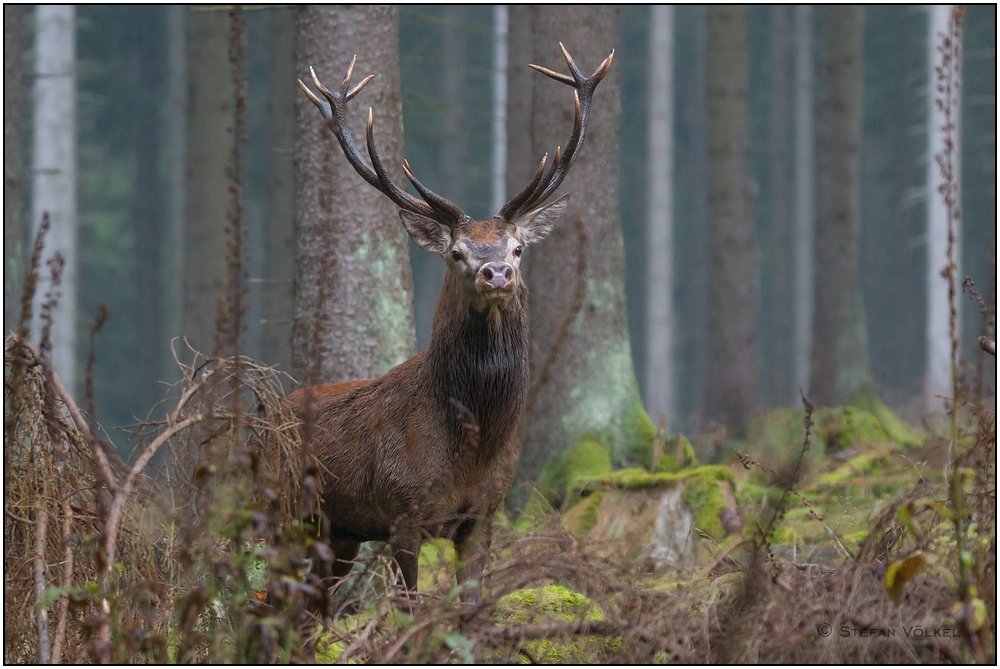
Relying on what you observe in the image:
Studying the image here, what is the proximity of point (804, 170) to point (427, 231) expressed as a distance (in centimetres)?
2076

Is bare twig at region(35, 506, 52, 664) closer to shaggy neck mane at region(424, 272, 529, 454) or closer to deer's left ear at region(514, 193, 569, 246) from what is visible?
shaggy neck mane at region(424, 272, 529, 454)

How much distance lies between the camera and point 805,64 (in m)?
25.6

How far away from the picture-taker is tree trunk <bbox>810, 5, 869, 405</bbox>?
14.9m

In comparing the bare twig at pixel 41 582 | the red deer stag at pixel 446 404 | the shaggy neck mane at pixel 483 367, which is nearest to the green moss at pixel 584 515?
the red deer stag at pixel 446 404

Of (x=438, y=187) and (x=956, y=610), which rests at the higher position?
(x=438, y=187)

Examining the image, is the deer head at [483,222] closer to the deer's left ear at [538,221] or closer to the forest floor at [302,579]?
the deer's left ear at [538,221]

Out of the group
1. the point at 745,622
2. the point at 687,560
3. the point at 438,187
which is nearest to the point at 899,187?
the point at 438,187

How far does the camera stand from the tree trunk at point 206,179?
14562 mm

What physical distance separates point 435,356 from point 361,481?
0.77 metres

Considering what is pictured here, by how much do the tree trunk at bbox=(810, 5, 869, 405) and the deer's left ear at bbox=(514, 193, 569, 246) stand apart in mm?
9624

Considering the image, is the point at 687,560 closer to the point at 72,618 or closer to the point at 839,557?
the point at 839,557

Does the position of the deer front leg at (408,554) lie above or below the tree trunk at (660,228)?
below

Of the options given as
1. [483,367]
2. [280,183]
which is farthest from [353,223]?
[280,183]

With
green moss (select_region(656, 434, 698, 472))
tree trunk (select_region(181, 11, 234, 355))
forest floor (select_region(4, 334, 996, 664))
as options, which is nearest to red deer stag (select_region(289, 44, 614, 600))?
forest floor (select_region(4, 334, 996, 664))
